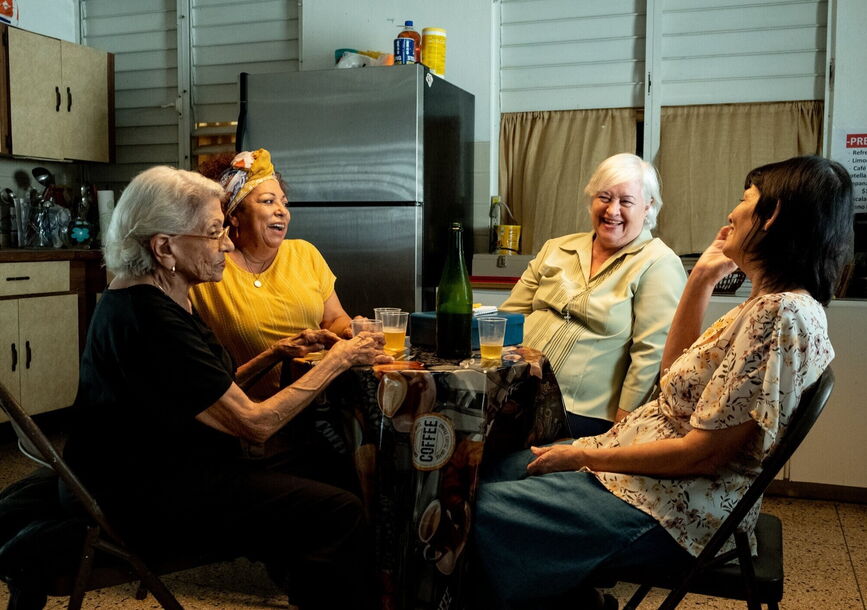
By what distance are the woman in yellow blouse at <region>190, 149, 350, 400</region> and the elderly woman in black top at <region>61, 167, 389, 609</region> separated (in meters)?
0.64

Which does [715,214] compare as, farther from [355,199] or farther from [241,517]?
[241,517]

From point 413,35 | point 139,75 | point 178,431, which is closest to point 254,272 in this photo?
point 178,431

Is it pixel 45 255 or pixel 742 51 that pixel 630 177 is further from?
pixel 45 255

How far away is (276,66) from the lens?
184 inches

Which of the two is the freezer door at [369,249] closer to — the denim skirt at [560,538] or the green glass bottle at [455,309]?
the green glass bottle at [455,309]

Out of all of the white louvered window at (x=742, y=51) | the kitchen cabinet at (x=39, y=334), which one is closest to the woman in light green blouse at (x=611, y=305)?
the white louvered window at (x=742, y=51)

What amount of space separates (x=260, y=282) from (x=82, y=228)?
2.71m

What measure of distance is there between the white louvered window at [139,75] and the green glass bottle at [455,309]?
136 inches

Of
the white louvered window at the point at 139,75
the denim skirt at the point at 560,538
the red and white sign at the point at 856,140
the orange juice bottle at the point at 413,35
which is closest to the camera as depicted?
the denim skirt at the point at 560,538

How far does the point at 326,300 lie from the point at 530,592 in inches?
56.5

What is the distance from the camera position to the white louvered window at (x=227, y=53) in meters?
4.65

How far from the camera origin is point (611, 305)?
2506mm

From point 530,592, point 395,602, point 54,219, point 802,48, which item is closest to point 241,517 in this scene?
point 395,602

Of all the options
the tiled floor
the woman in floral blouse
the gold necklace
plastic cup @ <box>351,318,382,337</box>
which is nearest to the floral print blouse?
the woman in floral blouse
